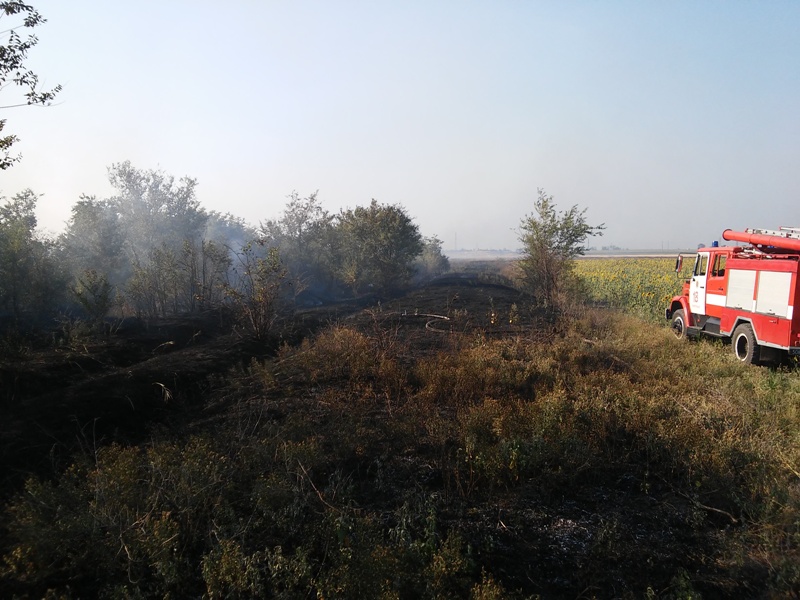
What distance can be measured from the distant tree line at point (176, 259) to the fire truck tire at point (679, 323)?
35.3 ft

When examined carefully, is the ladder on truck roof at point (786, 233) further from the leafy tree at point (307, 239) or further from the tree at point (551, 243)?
the leafy tree at point (307, 239)

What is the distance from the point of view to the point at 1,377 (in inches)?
313

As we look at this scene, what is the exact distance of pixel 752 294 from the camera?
10.4 meters

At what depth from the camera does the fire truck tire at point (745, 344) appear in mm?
10062

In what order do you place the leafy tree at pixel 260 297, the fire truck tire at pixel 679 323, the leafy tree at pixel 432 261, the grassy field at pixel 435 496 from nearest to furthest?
the grassy field at pixel 435 496
the leafy tree at pixel 260 297
the fire truck tire at pixel 679 323
the leafy tree at pixel 432 261

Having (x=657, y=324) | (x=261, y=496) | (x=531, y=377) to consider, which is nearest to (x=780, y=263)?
(x=531, y=377)

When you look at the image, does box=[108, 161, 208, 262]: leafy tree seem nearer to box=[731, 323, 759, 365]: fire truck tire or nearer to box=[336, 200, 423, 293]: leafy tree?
box=[336, 200, 423, 293]: leafy tree

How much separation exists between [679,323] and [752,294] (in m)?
3.92

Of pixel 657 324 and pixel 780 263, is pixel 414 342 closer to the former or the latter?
pixel 780 263

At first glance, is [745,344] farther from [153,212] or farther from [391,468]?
[153,212]

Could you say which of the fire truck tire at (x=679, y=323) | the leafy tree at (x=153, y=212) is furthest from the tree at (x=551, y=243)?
the leafy tree at (x=153, y=212)

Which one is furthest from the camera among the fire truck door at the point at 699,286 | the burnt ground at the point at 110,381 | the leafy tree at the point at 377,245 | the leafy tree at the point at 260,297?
the leafy tree at the point at 377,245

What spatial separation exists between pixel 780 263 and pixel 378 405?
8.41 metres

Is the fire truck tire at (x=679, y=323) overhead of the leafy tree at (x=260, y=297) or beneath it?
beneath
